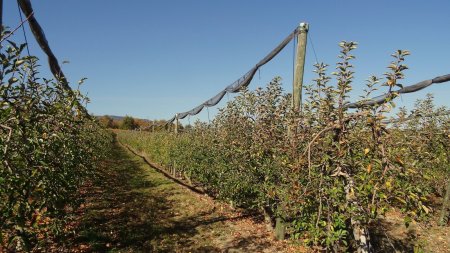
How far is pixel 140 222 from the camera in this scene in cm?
1109

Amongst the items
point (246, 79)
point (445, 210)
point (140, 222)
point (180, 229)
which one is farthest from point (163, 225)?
point (445, 210)

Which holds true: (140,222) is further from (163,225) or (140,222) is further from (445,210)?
(445,210)

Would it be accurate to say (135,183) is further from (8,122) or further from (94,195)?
(8,122)

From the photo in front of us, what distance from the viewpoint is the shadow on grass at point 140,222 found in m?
9.00

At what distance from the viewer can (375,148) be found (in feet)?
14.7

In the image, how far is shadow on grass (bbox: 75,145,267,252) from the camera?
354 inches

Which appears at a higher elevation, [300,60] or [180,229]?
[300,60]

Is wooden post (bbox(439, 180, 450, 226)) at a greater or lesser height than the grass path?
greater

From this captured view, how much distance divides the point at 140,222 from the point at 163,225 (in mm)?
843

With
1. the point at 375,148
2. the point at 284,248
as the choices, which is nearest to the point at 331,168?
the point at 375,148

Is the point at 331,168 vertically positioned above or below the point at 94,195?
above

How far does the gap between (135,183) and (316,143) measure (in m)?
15.2

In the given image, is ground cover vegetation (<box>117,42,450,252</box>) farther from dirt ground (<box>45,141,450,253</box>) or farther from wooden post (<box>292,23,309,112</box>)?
dirt ground (<box>45,141,450,253</box>)

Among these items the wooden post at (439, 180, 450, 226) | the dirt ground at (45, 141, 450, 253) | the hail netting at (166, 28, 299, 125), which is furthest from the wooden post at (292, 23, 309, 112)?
the wooden post at (439, 180, 450, 226)
